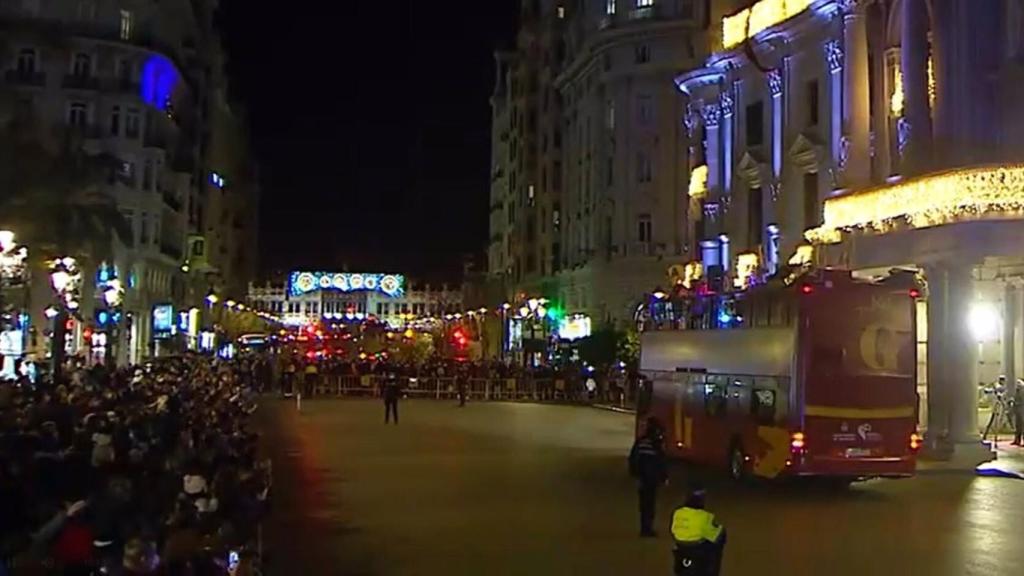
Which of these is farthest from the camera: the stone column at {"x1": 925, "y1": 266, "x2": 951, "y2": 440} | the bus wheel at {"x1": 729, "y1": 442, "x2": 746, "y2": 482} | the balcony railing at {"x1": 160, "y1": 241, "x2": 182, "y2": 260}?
the balcony railing at {"x1": 160, "y1": 241, "x2": 182, "y2": 260}

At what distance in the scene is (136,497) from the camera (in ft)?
38.1

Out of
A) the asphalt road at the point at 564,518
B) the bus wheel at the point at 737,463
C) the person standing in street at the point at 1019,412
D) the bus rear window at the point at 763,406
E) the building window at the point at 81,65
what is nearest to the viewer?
the asphalt road at the point at 564,518

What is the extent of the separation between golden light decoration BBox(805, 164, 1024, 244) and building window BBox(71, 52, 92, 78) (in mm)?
49443

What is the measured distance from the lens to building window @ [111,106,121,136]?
70.6 meters

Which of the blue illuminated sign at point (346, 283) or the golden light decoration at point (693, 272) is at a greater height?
the blue illuminated sign at point (346, 283)

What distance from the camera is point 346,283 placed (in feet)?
581

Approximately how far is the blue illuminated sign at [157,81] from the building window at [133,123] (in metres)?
1.04

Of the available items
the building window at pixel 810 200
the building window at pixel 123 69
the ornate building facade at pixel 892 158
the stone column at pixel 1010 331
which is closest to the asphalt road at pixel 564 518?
the ornate building facade at pixel 892 158

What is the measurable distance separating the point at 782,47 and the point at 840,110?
5.90m

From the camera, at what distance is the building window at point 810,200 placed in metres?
44.7

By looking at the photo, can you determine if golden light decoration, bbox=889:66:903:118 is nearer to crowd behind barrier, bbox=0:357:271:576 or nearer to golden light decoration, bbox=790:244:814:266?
golden light decoration, bbox=790:244:814:266

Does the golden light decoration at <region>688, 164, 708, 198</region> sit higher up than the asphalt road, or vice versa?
the golden light decoration at <region>688, 164, 708, 198</region>

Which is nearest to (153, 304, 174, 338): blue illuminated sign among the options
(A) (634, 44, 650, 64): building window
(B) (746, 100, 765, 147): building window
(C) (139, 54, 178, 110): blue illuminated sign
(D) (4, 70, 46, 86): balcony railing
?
(C) (139, 54, 178, 110): blue illuminated sign

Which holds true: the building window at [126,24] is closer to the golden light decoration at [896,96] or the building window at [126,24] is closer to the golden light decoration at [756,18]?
the golden light decoration at [756,18]
